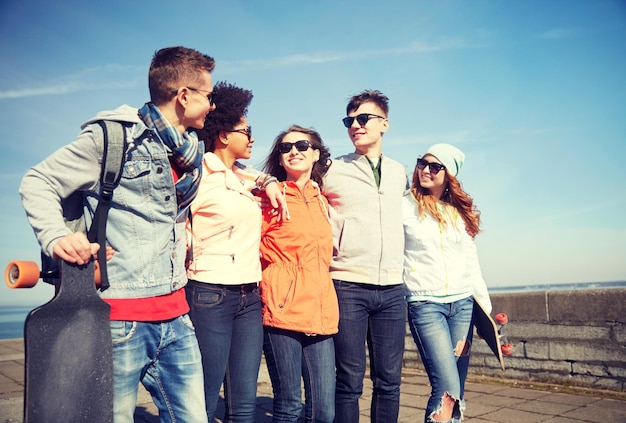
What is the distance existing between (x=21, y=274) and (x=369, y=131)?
8.25 ft

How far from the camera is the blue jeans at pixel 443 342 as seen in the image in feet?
10.4

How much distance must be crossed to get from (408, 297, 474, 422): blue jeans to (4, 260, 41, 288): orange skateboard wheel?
241 cm

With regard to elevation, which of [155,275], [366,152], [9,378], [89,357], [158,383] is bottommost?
[9,378]

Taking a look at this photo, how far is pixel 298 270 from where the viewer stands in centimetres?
286

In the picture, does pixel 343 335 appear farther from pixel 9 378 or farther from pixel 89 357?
pixel 9 378

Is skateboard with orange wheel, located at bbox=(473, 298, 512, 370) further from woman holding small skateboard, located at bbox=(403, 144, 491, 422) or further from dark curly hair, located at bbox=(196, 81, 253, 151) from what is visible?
dark curly hair, located at bbox=(196, 81, 253, 151)

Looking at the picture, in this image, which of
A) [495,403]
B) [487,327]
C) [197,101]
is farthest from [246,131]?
[495,403]

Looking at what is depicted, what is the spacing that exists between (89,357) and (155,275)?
40cm

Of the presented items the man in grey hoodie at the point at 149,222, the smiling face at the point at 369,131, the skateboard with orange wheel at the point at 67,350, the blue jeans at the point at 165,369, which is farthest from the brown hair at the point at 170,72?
the smiling face at the point at 369,131

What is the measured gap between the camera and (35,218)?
1.70m

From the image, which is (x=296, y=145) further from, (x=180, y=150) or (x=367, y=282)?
(x=180, y=150)

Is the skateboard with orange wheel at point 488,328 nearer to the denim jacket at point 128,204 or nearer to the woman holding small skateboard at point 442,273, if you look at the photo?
the woman holding small skateboard at point 442,273

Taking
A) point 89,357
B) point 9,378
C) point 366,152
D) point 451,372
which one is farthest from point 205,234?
point 9,378

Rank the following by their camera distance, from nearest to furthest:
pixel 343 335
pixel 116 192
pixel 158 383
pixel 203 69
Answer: pixel 116 192 < pixel 158 383 < pixel 203 69 < pixel 343 335
